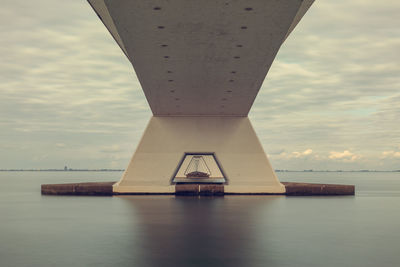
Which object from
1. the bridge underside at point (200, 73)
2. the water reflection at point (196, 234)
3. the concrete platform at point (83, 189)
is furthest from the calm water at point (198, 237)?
the concrete platform at point (83, 189)

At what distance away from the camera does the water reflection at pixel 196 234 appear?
10.9 meters

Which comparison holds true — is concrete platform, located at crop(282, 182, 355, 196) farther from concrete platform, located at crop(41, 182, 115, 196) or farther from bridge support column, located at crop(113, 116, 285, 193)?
concrete platform, located at crop(41, 182, 115, 196)

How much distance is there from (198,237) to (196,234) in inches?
27.0

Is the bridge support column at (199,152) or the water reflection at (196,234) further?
the bridge support column at (199,152)

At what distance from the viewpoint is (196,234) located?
14.8 meters

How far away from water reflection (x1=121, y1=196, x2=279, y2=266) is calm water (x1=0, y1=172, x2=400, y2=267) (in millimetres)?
24

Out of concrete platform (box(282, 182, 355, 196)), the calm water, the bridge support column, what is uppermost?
the bridge support column

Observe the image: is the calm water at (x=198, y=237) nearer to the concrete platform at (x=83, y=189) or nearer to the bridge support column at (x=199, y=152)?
the bridge support column at (x=199, y=152)

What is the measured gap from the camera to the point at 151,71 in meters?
21.9

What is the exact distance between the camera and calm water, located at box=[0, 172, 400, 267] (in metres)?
10.9

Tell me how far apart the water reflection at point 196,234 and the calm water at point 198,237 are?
2 cm

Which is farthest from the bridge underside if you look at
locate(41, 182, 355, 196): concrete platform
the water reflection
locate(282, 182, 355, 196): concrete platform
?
the water reflection

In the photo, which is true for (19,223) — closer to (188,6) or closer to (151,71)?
(151,71)

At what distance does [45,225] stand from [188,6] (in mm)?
10417
